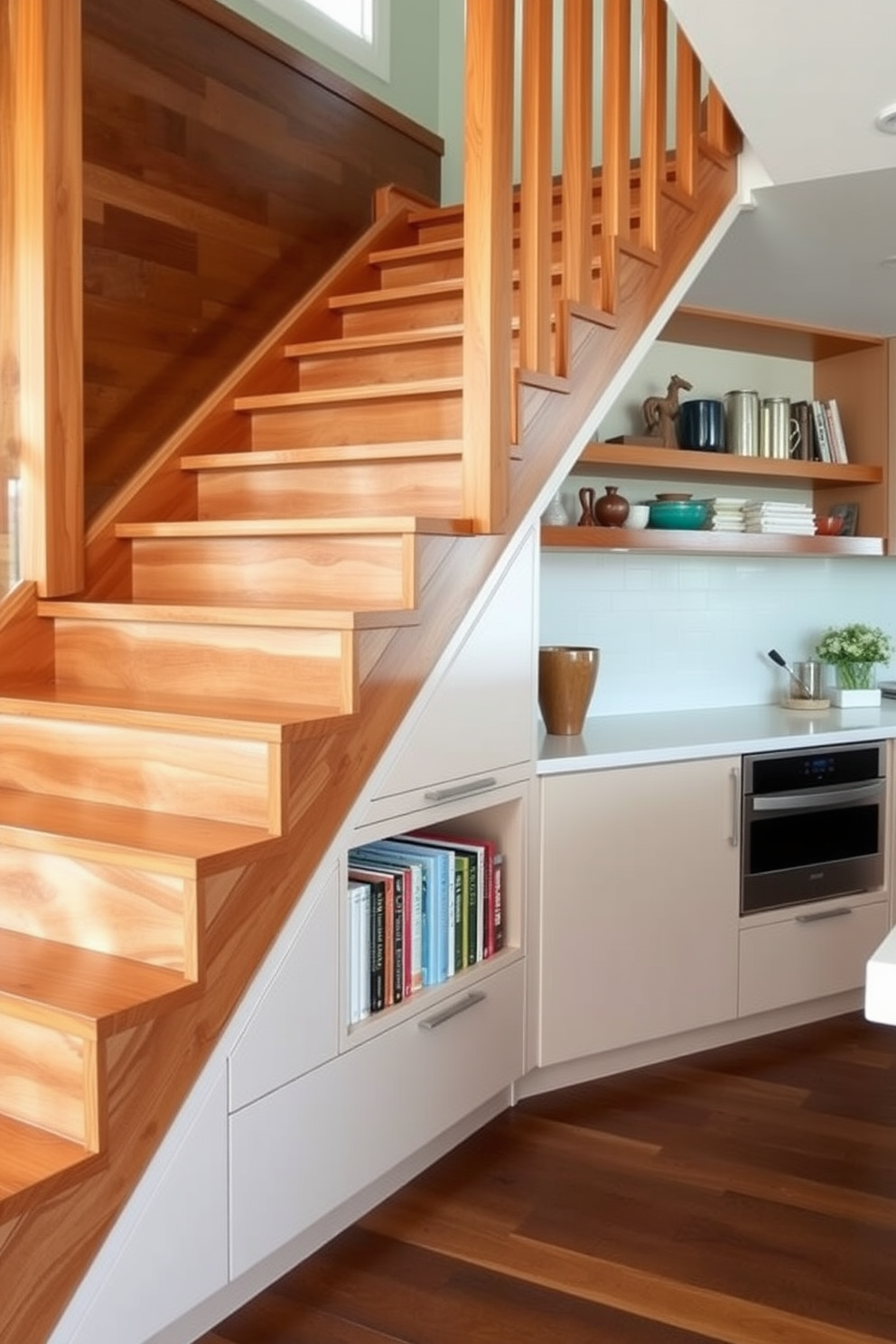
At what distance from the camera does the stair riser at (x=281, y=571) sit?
95.9 inches

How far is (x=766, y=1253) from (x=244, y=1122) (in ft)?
3.37

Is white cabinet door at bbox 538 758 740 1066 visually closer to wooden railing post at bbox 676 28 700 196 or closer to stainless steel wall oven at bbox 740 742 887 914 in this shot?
stainless steel wall oven at bbox 740 742 887 914

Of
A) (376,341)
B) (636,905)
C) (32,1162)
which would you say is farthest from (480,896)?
(376,341)

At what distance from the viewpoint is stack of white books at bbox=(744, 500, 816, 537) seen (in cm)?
368

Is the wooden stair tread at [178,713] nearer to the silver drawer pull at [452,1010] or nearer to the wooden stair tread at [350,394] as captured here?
the silver drawer pull at [452,1010]

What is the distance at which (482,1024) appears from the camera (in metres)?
2.60

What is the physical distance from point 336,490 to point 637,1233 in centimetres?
175

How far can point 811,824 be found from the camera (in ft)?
11.0

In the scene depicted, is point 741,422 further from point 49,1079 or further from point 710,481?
point 49,1079

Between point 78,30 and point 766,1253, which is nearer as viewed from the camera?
point 766,1253

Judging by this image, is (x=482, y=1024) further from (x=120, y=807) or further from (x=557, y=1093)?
(x=120, y=807)

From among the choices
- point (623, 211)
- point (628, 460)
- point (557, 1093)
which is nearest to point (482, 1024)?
point (557, 1093)

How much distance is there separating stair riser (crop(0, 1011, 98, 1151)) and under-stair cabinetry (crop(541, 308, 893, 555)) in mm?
2011

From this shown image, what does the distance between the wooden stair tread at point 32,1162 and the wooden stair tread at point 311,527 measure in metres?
1.22
